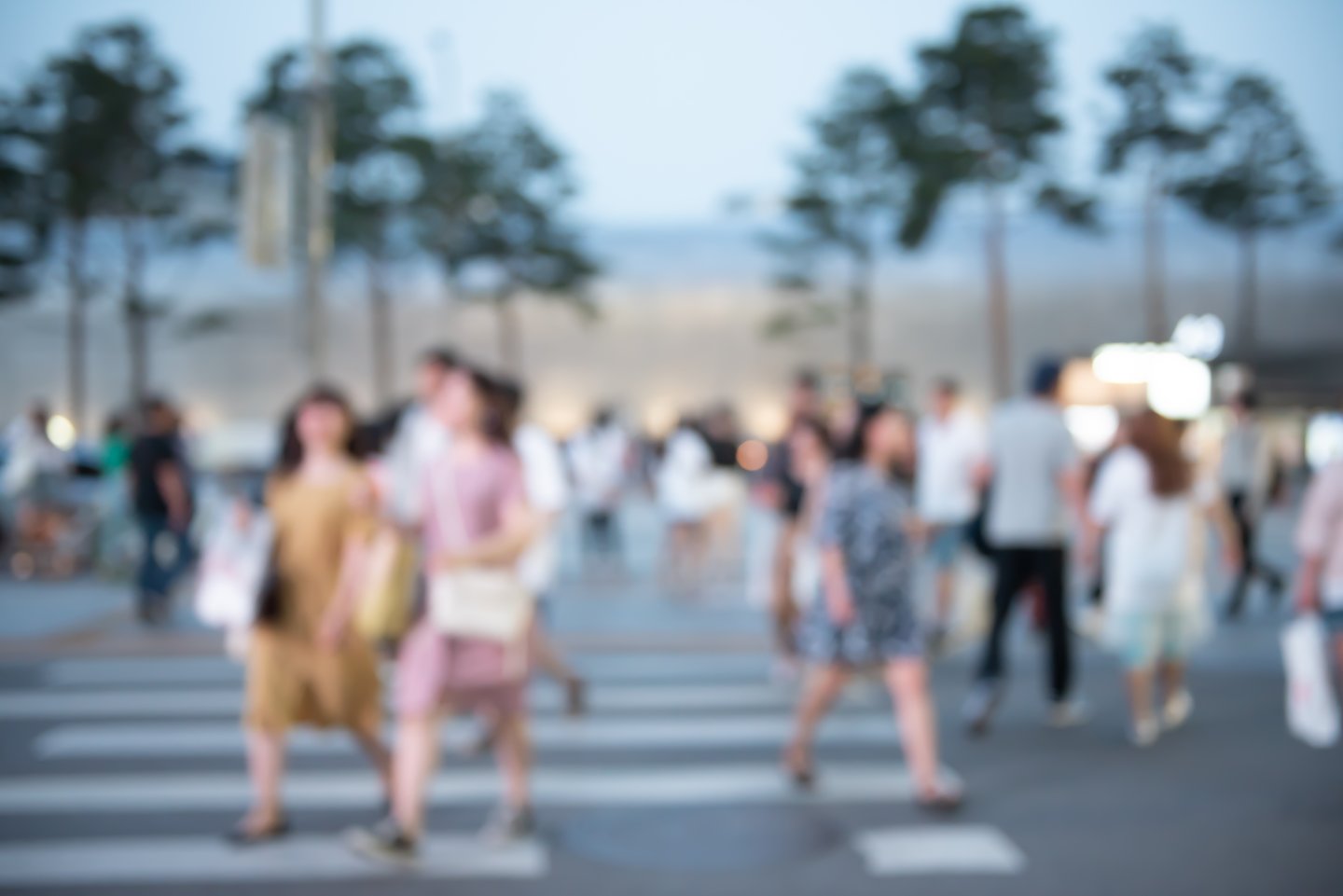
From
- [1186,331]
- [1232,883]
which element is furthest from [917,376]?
[1232,883]

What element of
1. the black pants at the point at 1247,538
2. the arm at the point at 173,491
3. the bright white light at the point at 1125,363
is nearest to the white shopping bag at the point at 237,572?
the arm at the point at 173,491

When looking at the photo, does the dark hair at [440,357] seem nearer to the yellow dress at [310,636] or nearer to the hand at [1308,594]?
the yellow dress at [310,636]

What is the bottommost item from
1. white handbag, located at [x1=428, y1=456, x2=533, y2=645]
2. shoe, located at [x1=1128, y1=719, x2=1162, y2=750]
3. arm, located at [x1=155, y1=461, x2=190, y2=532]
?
shoe, located at [x1=1128, y1=719, x2=1162, y2=750]

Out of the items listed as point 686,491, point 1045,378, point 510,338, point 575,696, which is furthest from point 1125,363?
point 575,696

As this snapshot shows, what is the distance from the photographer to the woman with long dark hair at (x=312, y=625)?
5.53 meters

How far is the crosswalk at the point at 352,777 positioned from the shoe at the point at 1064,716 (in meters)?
0.92

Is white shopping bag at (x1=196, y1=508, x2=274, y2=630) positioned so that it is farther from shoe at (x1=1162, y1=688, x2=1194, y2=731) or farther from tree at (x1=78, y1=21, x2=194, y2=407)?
tree at (x1=78, y1=21, x2=194, y2=407)

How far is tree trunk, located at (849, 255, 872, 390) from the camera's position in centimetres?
4062

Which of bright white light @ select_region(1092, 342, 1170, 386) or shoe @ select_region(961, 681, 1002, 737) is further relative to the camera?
bright white light @ select_region(1092, 342, 1170, 386)

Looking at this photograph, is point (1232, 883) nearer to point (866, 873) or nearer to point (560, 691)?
point (866, 873)

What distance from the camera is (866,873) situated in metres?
5.18

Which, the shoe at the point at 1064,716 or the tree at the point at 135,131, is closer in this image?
the shoe at the point at 1064,716

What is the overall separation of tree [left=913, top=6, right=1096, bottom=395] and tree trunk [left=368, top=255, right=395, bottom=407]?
1654cm

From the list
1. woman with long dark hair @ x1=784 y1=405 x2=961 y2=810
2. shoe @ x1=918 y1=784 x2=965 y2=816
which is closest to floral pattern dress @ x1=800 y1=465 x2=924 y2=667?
woman with long dark hair @ x1=784 y1=405 x2=961 y2=810
